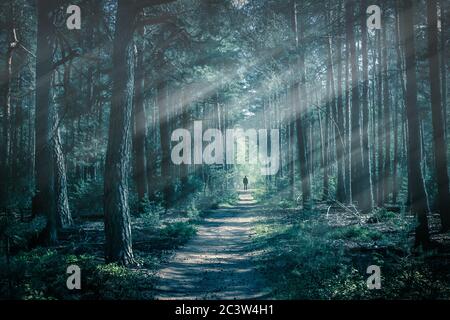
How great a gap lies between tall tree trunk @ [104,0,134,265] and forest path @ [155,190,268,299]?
1.39m

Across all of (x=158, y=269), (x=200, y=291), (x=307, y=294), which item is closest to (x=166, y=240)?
(x=158, y=269)

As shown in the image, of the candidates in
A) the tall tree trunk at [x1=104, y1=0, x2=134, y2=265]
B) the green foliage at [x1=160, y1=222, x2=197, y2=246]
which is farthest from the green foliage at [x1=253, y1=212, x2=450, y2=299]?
the tall tree trunk at [x1=104, y1=0, x2=134, y2=265]

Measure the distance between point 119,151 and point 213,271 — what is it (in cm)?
417

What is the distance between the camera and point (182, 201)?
2155cm

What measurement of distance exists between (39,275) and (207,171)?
24278 mm

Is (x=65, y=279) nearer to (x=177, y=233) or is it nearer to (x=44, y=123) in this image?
(x=44, y=123)

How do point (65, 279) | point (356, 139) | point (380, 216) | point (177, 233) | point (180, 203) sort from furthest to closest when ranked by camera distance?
point (180, 203) < point (356, 139) < point (380, 216) < point (177, 233) < point (65, 279)

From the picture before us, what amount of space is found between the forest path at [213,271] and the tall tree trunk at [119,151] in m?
1.39

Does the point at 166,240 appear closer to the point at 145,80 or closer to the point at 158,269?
the point at 158,269

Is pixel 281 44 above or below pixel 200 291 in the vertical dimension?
above

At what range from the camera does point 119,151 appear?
8.86 m

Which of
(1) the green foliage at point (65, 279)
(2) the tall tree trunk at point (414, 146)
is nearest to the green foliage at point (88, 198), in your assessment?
(1) the green foliage at point (65, 279)

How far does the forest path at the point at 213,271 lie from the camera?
7457 millimetres

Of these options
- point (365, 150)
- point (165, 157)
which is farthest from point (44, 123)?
point (365, 150)
